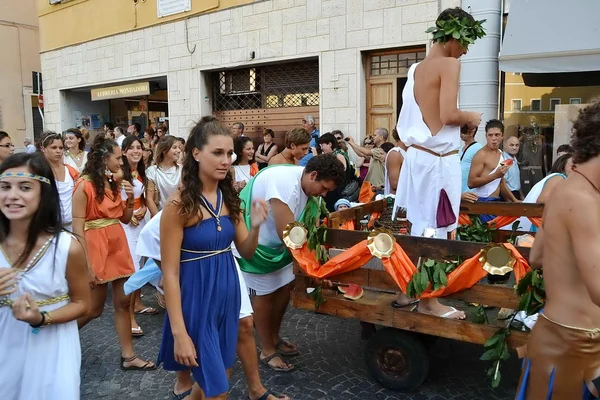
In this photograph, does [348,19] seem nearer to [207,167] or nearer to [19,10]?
[207,167]

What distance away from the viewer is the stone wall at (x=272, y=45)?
9016 millimetres

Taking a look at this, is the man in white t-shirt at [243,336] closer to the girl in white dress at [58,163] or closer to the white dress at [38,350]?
the white dress at [38,350]

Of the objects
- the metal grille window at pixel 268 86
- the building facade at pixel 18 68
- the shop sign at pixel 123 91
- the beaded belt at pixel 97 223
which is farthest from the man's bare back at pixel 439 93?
the building facade at pixel 18 68

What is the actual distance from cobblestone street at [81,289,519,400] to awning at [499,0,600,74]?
433cm

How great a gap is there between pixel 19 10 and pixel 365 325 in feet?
74.5

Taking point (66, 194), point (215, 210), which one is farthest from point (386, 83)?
point (215, 210)

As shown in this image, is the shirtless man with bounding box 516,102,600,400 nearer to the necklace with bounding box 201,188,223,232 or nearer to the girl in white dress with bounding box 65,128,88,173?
the necklace with bounding box 201,188,223,232

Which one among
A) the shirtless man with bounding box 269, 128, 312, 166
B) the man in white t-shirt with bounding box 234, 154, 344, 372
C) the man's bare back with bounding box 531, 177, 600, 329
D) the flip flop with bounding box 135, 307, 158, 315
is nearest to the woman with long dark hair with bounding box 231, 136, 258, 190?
the shirtless man with bounding box 269, 128, 312, 166

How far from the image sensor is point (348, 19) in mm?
9422

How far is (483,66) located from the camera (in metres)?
8.18

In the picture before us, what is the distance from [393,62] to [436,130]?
6.25 m

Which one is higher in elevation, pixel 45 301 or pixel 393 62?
pixel 393 62

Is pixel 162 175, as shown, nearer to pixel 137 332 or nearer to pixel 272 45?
pixel 137 332

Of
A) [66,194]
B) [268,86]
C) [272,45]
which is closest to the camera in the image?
[66,194]
